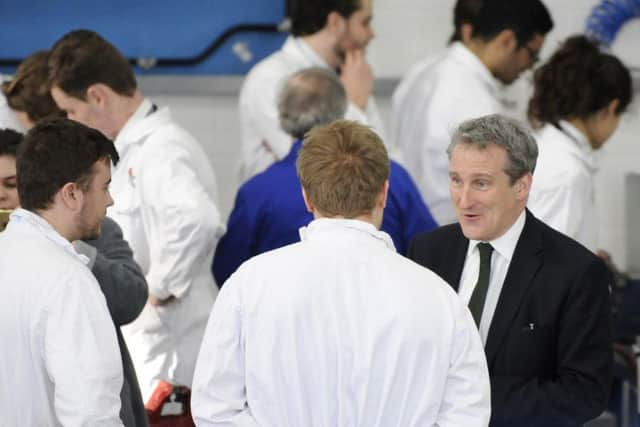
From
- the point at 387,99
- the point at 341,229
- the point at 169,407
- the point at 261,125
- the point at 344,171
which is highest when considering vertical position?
the point at 344,171

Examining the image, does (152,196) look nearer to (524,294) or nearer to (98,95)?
(98,95)

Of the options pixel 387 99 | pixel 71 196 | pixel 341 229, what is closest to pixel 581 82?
pixel 341 229

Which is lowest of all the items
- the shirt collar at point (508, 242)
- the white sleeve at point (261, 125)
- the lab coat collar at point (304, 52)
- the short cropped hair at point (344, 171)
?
the white sleeve at point (261, 125)

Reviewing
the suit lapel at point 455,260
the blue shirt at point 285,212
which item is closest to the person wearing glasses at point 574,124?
the blue shirt at point 285,212

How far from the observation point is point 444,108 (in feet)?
16.0

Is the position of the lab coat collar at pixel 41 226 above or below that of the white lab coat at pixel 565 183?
above

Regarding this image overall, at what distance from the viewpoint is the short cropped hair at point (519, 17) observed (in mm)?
4754

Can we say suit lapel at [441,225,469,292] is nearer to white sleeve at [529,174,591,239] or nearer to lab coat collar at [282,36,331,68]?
white sleeve at [529,174,591,239]

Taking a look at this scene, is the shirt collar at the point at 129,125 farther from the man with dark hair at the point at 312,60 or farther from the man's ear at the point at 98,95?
the man with dark hair at the point at 312,60

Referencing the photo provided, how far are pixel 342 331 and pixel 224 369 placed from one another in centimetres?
24

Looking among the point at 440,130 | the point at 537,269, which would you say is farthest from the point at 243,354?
the point at 440,130

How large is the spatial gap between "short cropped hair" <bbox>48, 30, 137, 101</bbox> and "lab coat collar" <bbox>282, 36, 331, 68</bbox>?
1.25 metres

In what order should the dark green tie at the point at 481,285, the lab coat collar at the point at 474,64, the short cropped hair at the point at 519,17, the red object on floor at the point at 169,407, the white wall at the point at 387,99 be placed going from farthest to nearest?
the white wall at the point at 387,99 < the lab coat collar at the point at 474,64 < the short cropped hair at the point at 519,17 < the red object on floor at the point at 169,407 < the dark green tie at the point at 481,285

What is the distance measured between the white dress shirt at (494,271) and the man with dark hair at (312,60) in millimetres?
1907
